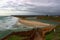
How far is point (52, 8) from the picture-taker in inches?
81.5

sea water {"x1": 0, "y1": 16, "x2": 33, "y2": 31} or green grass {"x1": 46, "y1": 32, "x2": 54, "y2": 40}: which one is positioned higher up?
sea water {"x1": 0, "y1": 16, "x2": 33, "y2": 31}

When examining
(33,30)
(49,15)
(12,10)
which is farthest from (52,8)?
(12,10)

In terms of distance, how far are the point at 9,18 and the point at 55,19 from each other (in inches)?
25.2

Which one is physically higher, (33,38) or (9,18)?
(9,18)

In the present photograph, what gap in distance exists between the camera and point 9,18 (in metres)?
2.05

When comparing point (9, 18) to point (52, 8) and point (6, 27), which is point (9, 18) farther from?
point (52, 8)

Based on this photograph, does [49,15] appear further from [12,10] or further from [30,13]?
[12,10]

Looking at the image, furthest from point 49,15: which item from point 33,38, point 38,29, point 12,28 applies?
point 12,28

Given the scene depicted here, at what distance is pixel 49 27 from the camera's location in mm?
2006

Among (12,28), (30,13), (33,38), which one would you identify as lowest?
(33,38)

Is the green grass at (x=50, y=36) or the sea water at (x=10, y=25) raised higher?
the sea water at (x=10, y=25)

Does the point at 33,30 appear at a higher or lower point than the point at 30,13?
lower

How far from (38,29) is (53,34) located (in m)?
0.21

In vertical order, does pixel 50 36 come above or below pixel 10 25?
below
